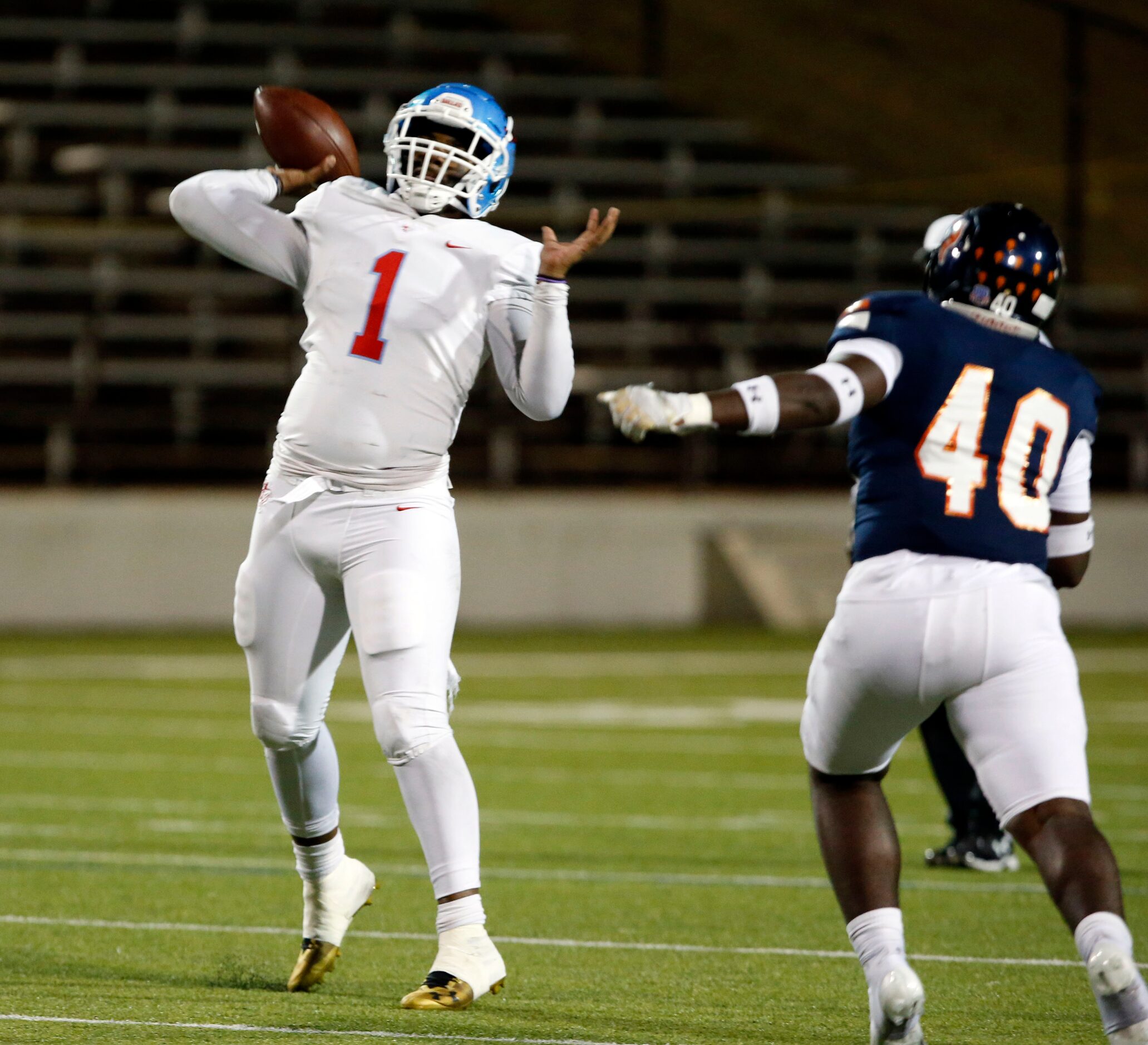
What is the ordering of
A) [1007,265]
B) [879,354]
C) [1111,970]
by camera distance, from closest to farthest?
[1111,970], [879,354], [1007,265]

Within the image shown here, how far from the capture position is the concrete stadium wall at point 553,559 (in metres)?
14.6

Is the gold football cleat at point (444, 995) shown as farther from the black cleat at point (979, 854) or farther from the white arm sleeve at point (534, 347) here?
the black cleat at point (979, 854)

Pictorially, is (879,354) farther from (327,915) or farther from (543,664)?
(543,664)

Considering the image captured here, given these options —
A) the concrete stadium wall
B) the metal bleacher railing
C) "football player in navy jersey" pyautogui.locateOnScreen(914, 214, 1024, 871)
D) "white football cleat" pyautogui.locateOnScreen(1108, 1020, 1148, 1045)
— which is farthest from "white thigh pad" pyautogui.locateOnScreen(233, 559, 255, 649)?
the metal bleacher railing

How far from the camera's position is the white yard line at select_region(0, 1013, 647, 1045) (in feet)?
11.8

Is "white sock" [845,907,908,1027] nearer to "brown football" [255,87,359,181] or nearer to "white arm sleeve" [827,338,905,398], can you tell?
"white arm sleeve" [827,338,905,398]

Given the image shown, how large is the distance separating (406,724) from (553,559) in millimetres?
11285

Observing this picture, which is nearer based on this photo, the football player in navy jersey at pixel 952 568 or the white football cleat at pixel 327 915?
the football player in navy jersey at pixel 952 568

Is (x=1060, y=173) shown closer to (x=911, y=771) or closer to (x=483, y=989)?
(x=911, y=771)

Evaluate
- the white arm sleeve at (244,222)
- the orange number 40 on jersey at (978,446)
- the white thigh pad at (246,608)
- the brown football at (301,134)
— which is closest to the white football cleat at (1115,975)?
the orange number 40 on jersey at (978,446)

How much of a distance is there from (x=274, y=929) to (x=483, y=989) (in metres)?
1.19

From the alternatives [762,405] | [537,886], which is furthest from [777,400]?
[537,886]

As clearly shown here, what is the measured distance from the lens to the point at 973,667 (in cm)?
332

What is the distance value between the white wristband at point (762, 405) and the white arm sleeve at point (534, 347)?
0.68 metres
